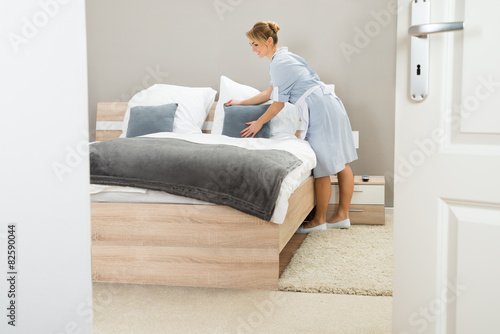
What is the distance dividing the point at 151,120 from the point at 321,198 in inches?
57.2

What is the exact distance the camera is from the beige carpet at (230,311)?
69.2 inches

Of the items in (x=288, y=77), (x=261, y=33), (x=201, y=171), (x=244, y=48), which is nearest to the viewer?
(x=201, y=171)

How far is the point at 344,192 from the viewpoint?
340cm

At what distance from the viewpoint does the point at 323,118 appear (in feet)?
10.9

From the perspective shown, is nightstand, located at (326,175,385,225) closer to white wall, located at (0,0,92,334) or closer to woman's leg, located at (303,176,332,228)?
woman's leg, located at (303,176,332,228)

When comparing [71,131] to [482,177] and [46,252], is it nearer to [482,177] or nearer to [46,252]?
[46,252]

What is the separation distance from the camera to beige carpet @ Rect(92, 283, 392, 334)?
176 centimetres

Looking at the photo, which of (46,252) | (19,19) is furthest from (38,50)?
(46,252)

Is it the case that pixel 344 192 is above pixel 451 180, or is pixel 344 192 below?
below

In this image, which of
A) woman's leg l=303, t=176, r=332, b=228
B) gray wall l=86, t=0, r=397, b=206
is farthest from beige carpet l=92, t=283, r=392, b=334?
gray wall l=86, t=0, r=397, b=206

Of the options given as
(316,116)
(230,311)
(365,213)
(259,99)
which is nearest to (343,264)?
(230,311)

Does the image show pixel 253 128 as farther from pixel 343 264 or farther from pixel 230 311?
pixel 230 311

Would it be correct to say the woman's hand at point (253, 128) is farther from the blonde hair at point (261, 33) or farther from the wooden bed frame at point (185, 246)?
the wooden bed frame at point (185, 246)

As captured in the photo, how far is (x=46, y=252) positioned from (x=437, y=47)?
912 millimetres
